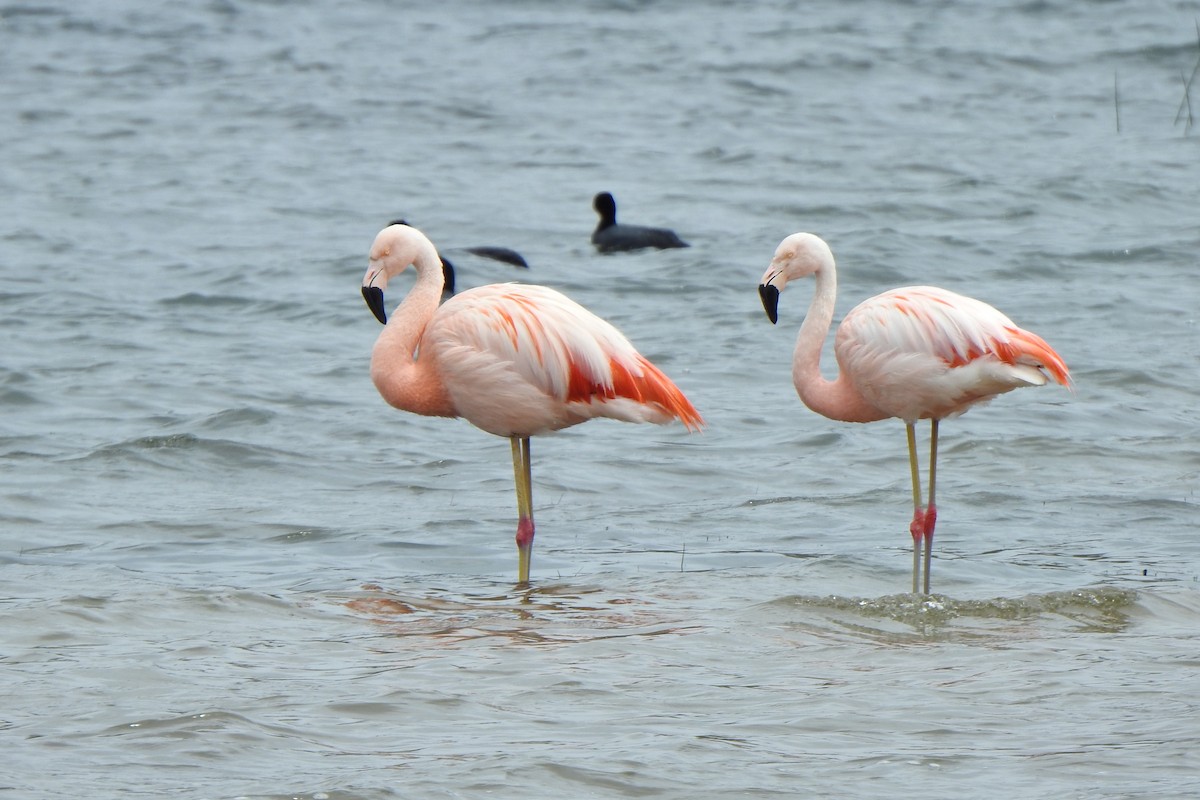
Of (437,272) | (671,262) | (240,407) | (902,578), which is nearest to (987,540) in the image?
(902,578)

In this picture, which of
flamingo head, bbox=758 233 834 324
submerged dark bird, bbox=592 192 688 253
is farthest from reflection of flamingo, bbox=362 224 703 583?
submerged dark bird, bbox=592 192 688 253

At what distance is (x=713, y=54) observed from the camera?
2291cm

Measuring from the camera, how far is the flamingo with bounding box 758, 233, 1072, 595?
6.82 metres

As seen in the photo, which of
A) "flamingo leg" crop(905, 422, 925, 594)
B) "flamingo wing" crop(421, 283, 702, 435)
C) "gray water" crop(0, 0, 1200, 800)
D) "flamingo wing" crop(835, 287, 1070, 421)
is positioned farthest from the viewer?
"flamingo wing" crop(421, 283, 702, 435)

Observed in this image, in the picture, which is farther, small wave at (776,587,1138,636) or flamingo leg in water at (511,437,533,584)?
flamingo leg in water at (511,437,533,584)

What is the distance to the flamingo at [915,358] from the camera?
22.4 ft

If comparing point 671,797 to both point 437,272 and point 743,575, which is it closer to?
point 743,575

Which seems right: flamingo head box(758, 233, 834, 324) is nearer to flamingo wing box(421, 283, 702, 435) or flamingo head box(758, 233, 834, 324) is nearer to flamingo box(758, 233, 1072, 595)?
flamingo box(758, 233, 1072, 595)

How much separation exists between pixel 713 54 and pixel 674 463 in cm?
1423

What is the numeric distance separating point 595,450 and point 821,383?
2774 millimetres

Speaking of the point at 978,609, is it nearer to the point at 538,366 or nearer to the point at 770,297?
the point at 770,297

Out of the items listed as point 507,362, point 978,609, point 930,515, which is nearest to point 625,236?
point 507,362

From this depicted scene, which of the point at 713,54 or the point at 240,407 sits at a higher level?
the point at 713,54

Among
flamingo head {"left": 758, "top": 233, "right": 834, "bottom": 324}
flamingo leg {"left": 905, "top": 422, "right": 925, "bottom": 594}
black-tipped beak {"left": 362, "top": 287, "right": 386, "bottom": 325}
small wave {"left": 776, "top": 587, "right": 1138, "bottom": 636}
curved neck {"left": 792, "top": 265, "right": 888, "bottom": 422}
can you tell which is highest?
flamingo head {"left": 758, "top": 233, "right": 834, "bottom": 324}
